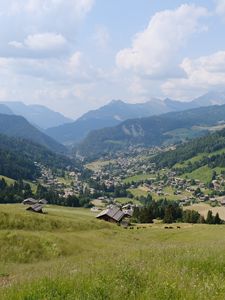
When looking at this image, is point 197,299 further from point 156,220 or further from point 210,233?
point 156,220

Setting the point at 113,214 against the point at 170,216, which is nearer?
the point at 170,216

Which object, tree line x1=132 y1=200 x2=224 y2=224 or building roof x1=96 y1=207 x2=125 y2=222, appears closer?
building roof x1=96 y1=207 x2=125 y2=222

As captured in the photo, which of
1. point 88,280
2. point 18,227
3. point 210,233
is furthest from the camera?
point 210,233

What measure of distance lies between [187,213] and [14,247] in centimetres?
10526

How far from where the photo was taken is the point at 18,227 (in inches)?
2327

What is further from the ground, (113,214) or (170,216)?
(170,216)

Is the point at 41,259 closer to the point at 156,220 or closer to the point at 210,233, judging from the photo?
the point at 210,233

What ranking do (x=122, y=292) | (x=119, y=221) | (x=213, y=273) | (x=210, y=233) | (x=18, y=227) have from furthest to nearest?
(x=119, y=221), (x=210, y=233), (x=18, y=227), (x=213, y=273), (x=122, y=292)

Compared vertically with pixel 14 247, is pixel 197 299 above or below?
above

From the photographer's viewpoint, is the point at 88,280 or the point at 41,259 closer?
the point at 88,280

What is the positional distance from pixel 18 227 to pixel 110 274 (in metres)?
50.3

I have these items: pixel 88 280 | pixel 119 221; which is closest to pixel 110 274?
pixel 88 280

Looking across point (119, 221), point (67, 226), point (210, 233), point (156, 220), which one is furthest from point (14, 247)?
point (156, 220)

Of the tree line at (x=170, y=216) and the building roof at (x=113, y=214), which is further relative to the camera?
the tree line at (x=170, y=216)
